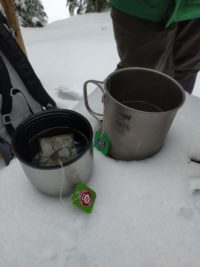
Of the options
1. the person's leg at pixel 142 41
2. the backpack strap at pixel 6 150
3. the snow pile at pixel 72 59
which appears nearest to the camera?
the person's leg at pixel 142 41

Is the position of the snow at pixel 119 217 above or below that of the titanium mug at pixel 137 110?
below

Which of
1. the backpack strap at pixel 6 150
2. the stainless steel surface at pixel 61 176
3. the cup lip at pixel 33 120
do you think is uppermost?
the cup lip at pixel 33 120

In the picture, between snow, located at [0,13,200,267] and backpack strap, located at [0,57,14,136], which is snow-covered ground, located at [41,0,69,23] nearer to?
backpack strap, located at [0,57,14,136]

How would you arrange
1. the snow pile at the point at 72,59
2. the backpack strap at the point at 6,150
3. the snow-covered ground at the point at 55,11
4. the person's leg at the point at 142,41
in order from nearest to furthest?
the person's leg at the point at 142,41 → the backpack strap at the point at 6,150 → the snow pile at the point at 72,59 → the snow-covered ground at the point at 55,11

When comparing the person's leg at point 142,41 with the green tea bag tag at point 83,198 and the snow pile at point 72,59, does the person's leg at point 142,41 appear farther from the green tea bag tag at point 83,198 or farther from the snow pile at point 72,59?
the snow pile at point 72,59

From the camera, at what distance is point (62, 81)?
5.08ft

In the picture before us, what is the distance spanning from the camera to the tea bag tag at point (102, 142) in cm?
54

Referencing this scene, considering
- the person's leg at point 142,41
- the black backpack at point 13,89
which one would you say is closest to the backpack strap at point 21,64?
the black backpack at point 13,89

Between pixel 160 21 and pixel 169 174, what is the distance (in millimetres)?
450

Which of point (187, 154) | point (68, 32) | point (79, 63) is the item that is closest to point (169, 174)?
point (187, 154)

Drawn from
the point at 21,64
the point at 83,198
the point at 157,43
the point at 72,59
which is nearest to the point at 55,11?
the point at 72,59

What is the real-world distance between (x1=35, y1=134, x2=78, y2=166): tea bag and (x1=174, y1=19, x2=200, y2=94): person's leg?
0.55 metres

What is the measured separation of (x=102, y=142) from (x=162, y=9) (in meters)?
0.41

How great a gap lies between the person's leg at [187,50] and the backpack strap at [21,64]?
51 cm
